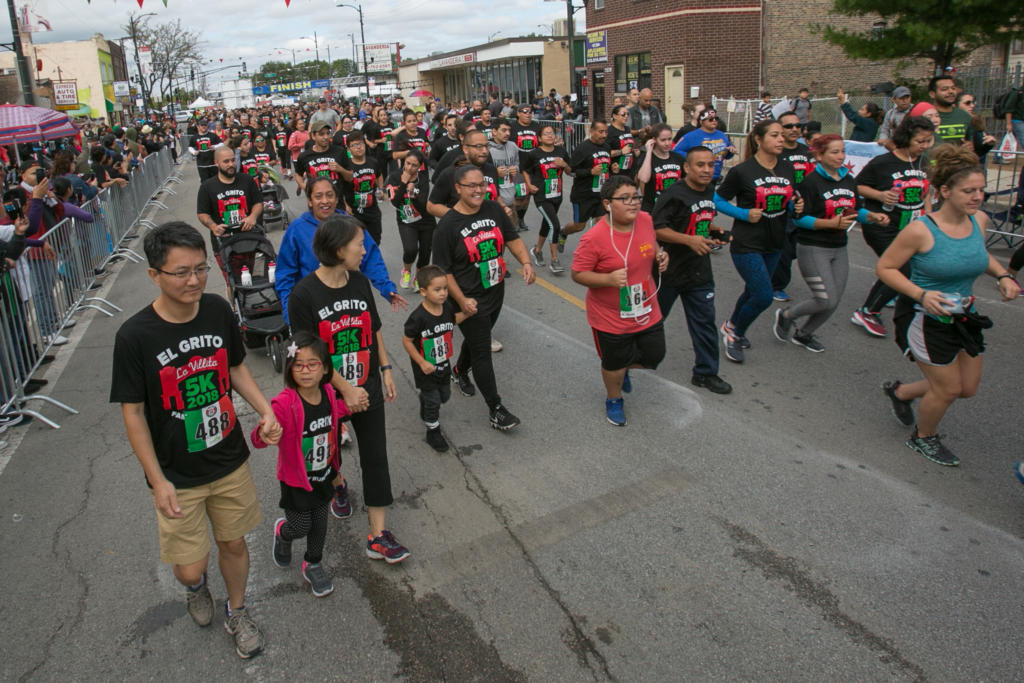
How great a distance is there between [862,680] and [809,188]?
458cm

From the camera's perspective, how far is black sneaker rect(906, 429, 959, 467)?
4.71m

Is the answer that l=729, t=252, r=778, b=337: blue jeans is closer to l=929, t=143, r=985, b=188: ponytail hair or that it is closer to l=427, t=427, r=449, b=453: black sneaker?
l=929, t=143, r=985, b=188: ponytail hair

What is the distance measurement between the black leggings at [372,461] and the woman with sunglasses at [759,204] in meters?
3.69

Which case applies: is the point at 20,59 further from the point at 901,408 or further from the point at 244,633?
the point at 901,408

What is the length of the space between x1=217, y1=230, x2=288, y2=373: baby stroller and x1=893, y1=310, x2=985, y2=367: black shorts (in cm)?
504

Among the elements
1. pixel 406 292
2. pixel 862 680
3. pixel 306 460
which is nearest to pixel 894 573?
pixel 862 680

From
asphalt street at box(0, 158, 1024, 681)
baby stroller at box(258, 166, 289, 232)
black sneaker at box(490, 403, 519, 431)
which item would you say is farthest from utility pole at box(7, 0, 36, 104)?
black sneaker at box(490, 403, 519, 431)

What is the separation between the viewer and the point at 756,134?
640 cm

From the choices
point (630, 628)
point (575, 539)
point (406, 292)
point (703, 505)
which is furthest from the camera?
point (406, 292)

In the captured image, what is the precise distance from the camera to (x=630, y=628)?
3400 millimetres

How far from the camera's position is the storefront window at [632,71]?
27734 millimetres

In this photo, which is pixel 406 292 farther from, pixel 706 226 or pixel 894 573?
pixel 894 573

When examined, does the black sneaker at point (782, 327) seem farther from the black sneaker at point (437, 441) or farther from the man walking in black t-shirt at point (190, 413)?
the man walking in black t-shirt at point (190, 413)

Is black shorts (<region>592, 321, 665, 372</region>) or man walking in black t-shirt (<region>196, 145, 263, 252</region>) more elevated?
man walking in black t-shirt (<region>196, 145, 263, 252</region>)
